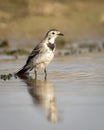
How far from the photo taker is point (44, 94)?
11.7 metres

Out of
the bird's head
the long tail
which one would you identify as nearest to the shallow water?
the long tail

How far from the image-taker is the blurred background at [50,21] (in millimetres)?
23469

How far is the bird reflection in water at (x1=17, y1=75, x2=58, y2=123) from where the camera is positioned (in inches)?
392

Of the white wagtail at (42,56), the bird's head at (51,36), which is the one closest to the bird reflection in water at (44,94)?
the white wagtail at (42,56)

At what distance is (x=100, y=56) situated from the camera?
60.9 feet

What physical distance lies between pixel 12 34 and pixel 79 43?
7.68 feet

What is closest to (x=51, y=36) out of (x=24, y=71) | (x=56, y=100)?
(x=24, y=71)

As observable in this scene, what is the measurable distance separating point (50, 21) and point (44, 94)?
525 inches

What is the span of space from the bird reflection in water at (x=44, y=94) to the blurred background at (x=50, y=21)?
893cm

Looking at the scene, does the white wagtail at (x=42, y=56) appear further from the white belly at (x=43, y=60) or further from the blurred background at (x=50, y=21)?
the blurred background at (x=50, y=21)

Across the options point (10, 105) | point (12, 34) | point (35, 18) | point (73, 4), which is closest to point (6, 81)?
point (10, 105)

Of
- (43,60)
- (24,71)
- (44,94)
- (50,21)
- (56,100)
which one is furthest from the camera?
(50,21)

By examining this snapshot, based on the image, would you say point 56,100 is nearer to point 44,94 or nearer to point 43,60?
point 44,94

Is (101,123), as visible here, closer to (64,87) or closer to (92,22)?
(64,87)
